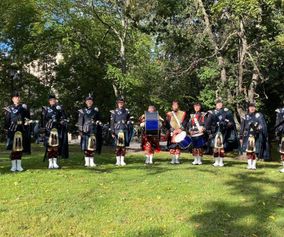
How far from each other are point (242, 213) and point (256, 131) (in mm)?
6968

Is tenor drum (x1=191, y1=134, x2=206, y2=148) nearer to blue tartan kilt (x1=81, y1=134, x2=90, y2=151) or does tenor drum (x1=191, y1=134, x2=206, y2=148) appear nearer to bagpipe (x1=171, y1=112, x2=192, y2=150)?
bagpipe (x1=171, y1=112, x2=192, y2=150)

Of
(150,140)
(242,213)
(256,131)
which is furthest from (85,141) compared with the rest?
(242,213)

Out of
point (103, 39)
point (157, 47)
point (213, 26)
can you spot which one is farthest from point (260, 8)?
point (103, 39)

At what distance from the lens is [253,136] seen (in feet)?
49.4

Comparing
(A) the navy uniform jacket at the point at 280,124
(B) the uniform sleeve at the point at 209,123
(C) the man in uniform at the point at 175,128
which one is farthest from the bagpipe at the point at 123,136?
(A) the navy uniform jacket at the point at 280,124

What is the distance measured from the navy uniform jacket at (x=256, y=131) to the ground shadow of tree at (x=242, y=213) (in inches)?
151

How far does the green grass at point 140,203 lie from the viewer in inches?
299

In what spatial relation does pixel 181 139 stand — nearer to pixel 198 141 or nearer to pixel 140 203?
pixel 198 141

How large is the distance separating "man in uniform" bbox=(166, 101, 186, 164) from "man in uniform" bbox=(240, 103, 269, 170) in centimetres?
209

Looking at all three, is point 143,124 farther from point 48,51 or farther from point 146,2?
point 48,51

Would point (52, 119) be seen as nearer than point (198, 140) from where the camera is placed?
Yes

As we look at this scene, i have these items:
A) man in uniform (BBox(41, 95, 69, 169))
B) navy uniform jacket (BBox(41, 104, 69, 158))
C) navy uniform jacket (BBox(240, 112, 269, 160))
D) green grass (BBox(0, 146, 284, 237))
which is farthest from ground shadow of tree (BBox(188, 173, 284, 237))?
navy uniform jacket (BBox(41, 104, 69, 158))

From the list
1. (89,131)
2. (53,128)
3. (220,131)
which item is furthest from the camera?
(220,131)

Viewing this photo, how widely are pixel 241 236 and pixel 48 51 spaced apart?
2324cm
